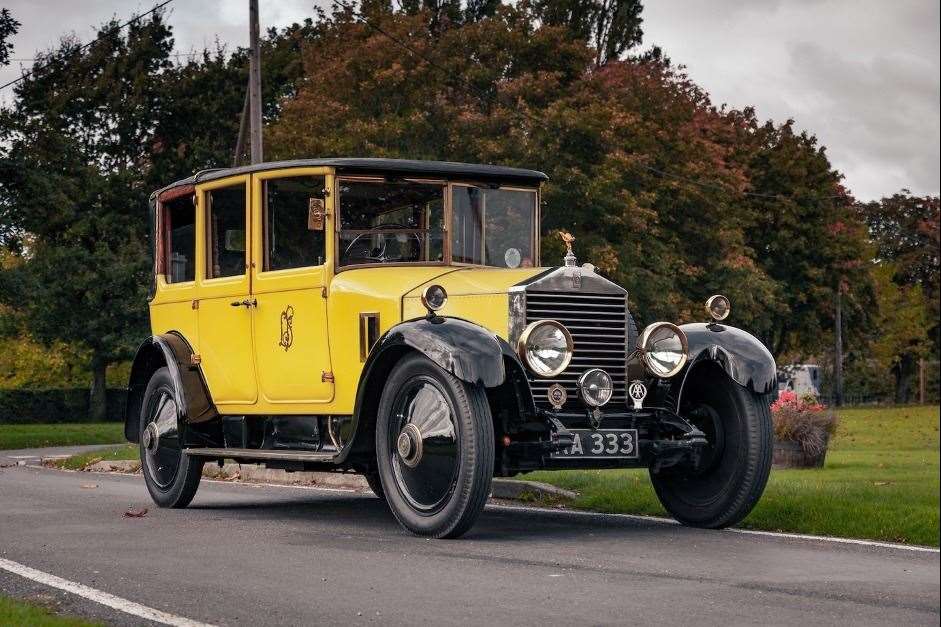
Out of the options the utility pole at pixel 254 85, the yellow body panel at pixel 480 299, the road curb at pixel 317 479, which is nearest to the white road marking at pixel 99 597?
the yellow body panel at pixel 480 299

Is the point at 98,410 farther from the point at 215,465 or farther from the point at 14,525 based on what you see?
the point at 14,525

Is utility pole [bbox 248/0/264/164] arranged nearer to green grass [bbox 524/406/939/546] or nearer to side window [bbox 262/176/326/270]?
green grass [bbox 524/406/939/546]

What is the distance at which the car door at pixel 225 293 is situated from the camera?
37.5ft

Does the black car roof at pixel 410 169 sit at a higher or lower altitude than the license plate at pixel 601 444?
higher

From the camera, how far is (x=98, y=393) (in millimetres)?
49062

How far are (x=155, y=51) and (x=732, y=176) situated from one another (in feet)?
59.3

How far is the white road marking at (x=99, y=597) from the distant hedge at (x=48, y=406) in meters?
42.8

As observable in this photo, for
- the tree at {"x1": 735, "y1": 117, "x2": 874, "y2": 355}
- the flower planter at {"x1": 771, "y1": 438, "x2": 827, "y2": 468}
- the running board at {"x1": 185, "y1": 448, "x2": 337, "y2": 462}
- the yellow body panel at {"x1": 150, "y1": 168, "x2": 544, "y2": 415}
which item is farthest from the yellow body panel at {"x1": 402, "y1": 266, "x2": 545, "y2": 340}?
the tree at {"x1": 735, "y1": 117, "x2": 874, "y2": 355}

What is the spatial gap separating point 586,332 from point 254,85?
17772 millimetres

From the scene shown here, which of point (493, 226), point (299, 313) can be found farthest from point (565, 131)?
point (299, 313)

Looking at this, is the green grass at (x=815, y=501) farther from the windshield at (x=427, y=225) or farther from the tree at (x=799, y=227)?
the tree at (x=799, y=227)

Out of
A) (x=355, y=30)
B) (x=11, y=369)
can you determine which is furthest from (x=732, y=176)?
(x=11, y=369)

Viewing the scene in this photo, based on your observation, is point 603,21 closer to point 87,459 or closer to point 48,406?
point 48,406

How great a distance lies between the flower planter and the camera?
17.1 m
